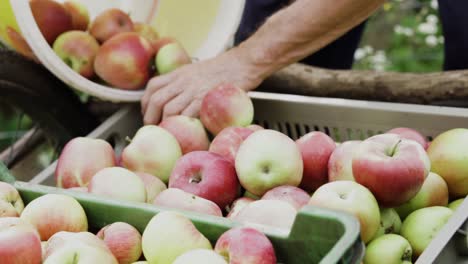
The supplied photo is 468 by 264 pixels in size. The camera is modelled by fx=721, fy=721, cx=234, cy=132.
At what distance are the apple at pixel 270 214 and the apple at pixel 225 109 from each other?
463 mm

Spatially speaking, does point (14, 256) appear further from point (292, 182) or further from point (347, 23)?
point (347, 23)

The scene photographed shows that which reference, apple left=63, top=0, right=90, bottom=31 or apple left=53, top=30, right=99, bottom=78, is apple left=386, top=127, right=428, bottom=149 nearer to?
apple left=53, top=30, right=99, bottom=78

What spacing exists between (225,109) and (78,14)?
569 mm

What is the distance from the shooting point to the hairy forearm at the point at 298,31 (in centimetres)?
154

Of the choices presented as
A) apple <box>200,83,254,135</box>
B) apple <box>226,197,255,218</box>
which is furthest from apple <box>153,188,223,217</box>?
apple <box>200,83,254,135</box>

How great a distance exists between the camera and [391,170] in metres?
1.12

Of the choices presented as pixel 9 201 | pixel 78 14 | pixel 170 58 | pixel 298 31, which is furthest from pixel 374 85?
pixel 9 201

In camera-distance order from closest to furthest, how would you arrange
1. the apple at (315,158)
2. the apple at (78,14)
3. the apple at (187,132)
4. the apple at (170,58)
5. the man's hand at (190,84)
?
the apple at (315,158) → the apple at (187,132) → the man's hand at (190,84) → the apple at (170,58) → the apple at (78,14)

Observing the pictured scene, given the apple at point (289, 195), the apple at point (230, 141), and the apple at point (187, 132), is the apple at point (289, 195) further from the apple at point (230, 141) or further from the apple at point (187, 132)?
the apple at point (187, 132)

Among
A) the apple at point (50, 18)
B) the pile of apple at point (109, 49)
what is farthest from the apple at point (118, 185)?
the apple at point (50, 18)

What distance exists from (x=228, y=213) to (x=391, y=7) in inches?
119

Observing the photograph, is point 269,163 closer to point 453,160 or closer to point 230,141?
point 230,141

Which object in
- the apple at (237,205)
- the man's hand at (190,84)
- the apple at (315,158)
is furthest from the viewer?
the man's hand at (190,84)

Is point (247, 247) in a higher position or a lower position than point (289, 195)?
higher
